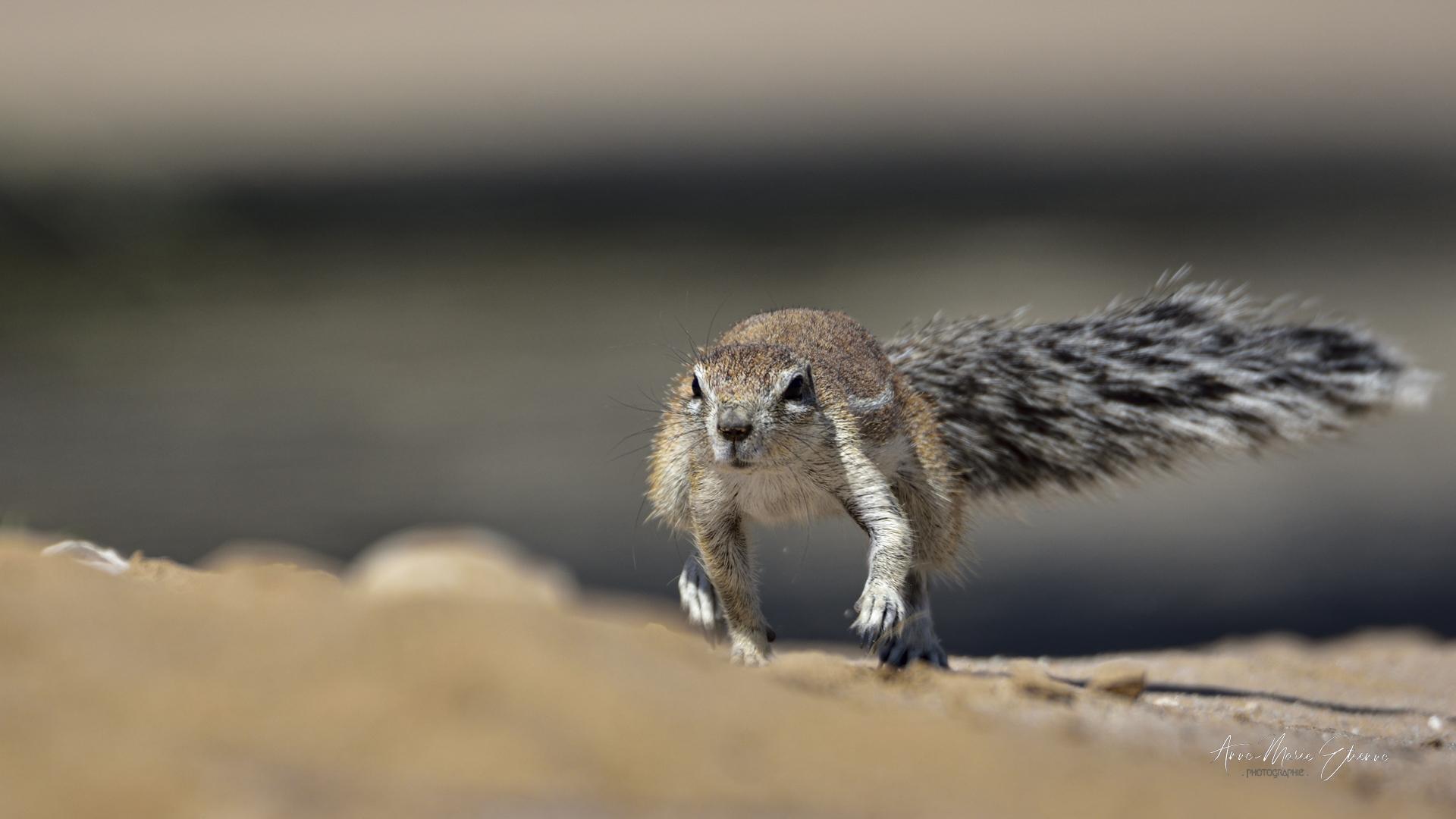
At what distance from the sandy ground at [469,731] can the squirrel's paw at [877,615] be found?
29.7 inches

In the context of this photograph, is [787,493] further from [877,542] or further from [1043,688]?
[1043,688]

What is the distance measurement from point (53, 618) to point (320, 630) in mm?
517

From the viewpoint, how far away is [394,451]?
13.1 metres

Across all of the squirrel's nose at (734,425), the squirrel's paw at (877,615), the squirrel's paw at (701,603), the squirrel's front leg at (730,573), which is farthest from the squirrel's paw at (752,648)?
the squirrel's nose at (734,425)

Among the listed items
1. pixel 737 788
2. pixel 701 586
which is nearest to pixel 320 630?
pixel 737 788

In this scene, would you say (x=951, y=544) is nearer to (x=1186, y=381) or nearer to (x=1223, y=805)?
(x=1186, y=381)

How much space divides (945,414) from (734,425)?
1176mm

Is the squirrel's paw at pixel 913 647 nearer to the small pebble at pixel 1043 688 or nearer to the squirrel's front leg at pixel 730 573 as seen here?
the squirrel's front leg at pixel 730 573

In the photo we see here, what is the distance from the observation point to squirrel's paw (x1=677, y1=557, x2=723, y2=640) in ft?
16.3

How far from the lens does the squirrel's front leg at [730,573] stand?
15.2ft

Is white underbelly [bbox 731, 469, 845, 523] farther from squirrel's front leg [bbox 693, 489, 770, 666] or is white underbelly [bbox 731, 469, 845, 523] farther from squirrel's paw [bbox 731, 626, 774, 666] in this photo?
squirrel's paw [bbox 731, 626, 774, 666]

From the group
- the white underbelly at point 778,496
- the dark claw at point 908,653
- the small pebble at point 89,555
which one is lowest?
the dark claw at point 908,653

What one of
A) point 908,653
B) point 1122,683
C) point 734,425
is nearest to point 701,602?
point 908,653

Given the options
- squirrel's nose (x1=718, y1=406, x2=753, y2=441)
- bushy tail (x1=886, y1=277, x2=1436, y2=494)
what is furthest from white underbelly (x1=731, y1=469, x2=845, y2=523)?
bushy tail (x1=886, y1=277, x2=1436, y2=494)
